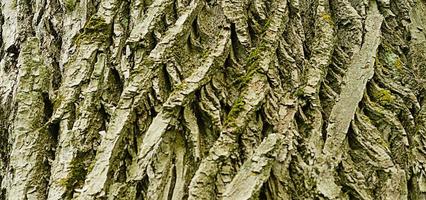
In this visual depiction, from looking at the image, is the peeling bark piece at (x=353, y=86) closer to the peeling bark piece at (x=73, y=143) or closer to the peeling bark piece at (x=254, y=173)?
the peeling bark piece at (x=254, y=173)

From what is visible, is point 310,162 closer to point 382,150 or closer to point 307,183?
point 307,183

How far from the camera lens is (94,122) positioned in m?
1.47

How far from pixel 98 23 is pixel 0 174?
47cm

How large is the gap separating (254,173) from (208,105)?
0.21 m

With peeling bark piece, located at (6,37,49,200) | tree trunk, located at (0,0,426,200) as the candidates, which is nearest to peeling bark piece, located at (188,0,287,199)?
tree trunk, located at (0,0,426,200)

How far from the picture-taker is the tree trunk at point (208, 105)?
1.38 meters

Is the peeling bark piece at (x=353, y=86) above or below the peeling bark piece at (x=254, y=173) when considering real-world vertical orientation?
above

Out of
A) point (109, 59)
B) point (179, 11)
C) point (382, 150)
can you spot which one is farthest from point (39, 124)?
point (382, 150)

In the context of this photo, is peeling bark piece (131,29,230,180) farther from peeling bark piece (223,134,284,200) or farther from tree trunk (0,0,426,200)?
peeling bark piece (223,134,284,200)

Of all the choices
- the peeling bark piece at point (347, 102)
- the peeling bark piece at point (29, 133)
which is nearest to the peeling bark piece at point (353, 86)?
the peeling bark piece at point (347, 102)

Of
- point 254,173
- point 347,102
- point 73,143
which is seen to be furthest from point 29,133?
point 347,102

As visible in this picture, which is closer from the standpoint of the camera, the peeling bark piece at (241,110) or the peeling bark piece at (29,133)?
the peeling bark piece at (241,110)

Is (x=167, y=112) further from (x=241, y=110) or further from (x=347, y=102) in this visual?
(x=347, y=102)

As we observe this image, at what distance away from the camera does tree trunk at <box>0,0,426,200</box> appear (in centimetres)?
138
